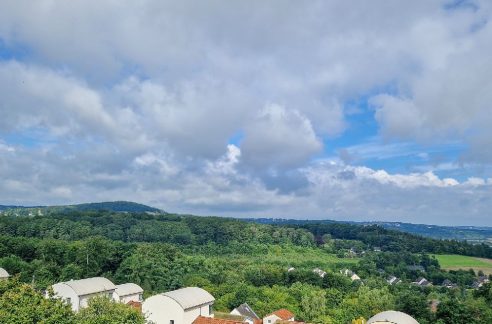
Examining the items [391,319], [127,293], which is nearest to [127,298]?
[127,293]

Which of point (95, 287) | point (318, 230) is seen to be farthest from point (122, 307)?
point (318, 230)

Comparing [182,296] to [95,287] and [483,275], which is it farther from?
[483,275]

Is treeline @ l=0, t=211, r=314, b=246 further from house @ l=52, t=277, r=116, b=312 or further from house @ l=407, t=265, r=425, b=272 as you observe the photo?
house @ l=52, t=277, r=116, b=312

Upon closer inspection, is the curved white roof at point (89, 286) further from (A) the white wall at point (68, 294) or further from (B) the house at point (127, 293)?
(B) the house at point (127, 293)

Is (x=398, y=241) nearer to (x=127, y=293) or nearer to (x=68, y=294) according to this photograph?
(x=127, y=293)

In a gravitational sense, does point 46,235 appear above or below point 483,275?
above

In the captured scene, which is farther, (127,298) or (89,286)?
(127,298)

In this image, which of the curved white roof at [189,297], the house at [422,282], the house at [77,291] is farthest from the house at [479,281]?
the house at [77,291]
